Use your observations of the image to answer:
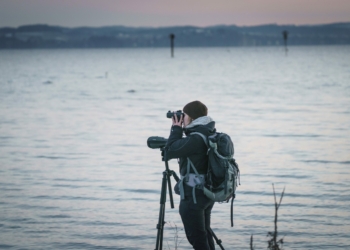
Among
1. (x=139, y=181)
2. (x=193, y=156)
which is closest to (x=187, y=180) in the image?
(x=193, y=156)

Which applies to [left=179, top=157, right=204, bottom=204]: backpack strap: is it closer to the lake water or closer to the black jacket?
the black jacket

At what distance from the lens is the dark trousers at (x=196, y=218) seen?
21.3ft

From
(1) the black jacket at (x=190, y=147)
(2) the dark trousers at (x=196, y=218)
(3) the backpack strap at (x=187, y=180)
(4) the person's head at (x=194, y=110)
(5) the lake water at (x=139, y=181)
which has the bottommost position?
(5) the lake water at (x=139, y=181)

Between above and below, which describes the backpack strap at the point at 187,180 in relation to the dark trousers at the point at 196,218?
above

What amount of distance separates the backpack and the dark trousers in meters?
0.09

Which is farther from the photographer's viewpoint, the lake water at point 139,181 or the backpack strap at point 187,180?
the lake water at point 139,181

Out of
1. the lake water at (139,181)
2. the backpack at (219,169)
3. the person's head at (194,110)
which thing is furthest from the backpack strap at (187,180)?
the lake water at (139,181)

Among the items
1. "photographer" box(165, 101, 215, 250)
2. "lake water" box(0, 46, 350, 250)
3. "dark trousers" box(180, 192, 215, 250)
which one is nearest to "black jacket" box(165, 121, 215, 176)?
"photographer" box(165, 101, 215, 250)

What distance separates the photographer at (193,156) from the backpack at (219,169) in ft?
0.17

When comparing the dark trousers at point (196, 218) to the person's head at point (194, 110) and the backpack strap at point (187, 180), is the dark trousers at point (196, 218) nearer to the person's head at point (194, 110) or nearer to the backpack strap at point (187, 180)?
the backpack strap at point (187, 180)

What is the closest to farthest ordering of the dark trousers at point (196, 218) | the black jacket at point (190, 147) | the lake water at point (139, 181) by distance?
the black jacket at point (190, 147), the dark trousers at point (196, 218), the lake water at point (139, 181)

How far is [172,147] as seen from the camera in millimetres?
6336

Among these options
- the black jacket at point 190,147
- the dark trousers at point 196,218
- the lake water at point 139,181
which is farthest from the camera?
the lake water at point 139,181

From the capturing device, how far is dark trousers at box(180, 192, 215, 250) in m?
6.50
